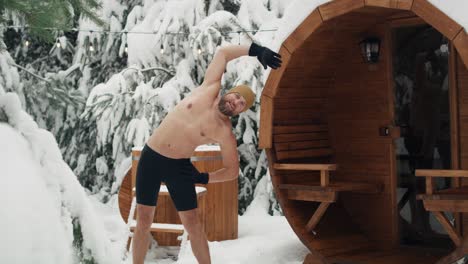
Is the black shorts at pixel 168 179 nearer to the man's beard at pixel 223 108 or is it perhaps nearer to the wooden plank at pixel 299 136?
the man's beard at pixel 223 108

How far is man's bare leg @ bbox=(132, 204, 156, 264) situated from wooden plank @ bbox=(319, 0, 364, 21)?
219 centimetres

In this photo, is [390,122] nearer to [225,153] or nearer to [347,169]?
[347,169]

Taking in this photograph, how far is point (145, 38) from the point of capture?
408 inches

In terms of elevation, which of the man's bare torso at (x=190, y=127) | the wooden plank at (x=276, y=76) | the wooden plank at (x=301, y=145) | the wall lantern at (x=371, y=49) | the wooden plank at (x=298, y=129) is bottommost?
the wooden plank at (x=301, y=145)

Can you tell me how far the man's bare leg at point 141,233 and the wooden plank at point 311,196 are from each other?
1669 millimetres

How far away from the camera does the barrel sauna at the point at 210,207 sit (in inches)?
271

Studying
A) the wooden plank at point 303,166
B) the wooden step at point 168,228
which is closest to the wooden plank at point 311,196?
the wooden plank at point 303,166

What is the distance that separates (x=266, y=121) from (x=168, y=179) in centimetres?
146

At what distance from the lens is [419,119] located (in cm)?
680

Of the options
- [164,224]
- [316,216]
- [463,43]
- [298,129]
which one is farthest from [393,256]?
[463,43]

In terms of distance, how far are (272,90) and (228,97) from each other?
4.29ft

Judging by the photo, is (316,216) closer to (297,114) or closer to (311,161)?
(311,161)

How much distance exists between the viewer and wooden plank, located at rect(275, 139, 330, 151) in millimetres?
6454

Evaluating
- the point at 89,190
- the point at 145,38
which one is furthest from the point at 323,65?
the point at 89,190
